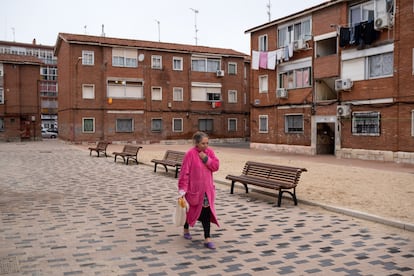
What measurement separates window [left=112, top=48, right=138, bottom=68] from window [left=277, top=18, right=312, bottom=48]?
1522 centimetres

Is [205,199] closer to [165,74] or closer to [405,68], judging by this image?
[405,68]

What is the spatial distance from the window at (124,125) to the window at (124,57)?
4947 millimetres

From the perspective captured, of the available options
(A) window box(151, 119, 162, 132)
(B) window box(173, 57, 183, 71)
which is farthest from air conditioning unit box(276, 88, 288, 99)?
(B) window box(173, 57, 183, 71)

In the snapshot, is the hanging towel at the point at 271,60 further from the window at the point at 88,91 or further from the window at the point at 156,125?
the window at the point at 88,91

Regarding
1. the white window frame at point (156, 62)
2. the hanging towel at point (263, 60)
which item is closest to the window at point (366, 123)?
the hanging towel at point (263, 60)

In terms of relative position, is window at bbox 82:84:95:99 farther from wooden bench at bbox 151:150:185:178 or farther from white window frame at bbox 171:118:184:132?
wooden bench at bbox 151:150:185:178

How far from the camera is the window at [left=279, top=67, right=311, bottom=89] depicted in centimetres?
2702

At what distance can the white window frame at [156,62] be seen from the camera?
1583 inches

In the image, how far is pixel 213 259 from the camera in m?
5.57

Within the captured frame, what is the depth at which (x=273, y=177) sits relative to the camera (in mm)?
10273

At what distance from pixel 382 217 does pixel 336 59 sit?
18.1 m

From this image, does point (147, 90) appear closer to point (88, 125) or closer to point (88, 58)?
point (88, 58)

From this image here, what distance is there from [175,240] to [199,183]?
1.02 metres

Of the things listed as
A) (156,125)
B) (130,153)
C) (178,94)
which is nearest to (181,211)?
(130,153)
